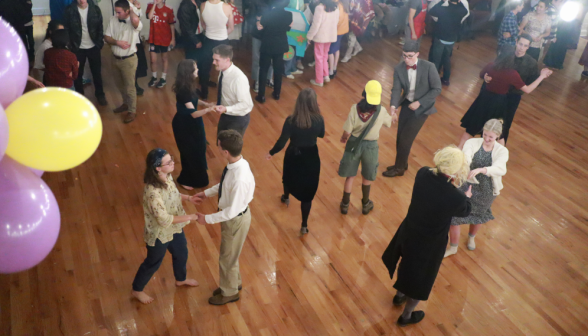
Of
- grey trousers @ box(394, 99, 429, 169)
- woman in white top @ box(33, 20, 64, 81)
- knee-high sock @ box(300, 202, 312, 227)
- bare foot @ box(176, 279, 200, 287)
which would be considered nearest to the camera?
bare foot @ box(176, 279, 200, 287)

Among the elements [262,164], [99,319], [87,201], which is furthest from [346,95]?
[99,319]

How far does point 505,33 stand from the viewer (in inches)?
281

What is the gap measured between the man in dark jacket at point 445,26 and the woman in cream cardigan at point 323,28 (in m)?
1.58

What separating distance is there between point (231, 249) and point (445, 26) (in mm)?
5291

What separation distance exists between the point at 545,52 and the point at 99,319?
9.36 metres

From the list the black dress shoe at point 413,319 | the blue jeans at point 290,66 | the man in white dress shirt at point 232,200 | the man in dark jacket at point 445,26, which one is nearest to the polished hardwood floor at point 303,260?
the black dress shoe at point 413,319

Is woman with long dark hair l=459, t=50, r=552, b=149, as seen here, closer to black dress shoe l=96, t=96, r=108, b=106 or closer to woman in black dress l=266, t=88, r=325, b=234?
woman in black dress l=266, t=88, r=325, b=234

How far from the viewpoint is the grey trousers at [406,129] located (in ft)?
16.2

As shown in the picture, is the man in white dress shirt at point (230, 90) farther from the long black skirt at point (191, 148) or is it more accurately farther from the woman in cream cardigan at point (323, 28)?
the woman in cream cardigan at point (323, 28)

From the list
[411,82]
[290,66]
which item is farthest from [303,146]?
[290,66]

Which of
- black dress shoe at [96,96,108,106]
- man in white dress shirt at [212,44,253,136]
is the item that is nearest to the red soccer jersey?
black dress shoe at [96,96,108,106]

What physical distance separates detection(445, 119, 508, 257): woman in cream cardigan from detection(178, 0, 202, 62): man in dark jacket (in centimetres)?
388

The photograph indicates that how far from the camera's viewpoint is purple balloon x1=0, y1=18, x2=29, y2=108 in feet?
5.97

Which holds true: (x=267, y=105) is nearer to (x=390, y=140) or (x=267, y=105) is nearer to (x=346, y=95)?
(x=346, y=95)
